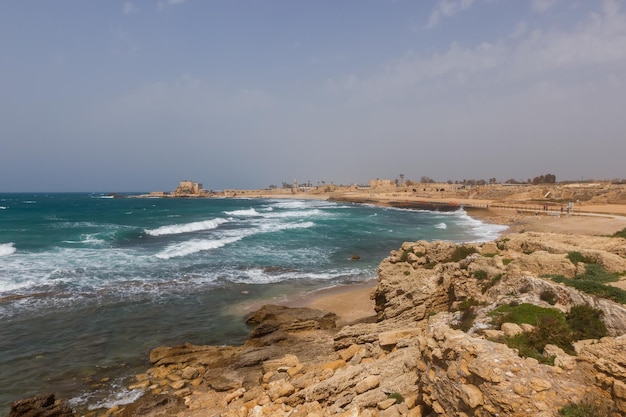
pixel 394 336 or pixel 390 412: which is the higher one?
pixel 394 336

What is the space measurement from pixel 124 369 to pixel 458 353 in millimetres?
11481

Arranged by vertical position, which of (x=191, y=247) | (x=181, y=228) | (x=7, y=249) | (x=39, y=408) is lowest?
(x=39, y=408)

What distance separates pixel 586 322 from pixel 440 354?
3288 millimetres

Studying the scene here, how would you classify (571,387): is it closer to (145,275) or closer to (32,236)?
(145,275)

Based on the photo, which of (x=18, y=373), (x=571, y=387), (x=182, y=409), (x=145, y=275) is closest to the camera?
(x=571, y=387)

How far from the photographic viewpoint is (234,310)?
18.1 meters

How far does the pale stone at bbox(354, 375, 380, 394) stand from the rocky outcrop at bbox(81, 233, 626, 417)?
0.09ft

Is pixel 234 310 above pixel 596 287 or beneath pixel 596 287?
beneath

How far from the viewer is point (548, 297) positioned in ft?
27.7

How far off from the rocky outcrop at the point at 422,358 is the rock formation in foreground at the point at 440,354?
3 centimetres

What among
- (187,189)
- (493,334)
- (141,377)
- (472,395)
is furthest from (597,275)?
(187,189)

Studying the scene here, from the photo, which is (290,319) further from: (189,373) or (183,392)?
(183,392)

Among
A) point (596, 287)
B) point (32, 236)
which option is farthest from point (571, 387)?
point (32, 236)

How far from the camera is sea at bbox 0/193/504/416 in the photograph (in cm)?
1246
